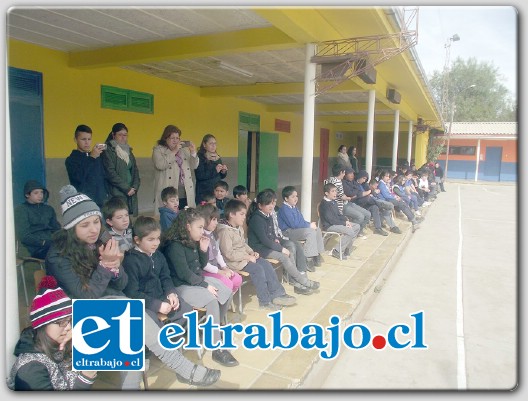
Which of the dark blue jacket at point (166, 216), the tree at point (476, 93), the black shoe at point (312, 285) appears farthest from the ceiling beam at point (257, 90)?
the tree at point (476, 93)

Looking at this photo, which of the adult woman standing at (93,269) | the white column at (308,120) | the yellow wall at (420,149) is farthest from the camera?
the yellow wall at (420,149)

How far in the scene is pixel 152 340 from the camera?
231 cm

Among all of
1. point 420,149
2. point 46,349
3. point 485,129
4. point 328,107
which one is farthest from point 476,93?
point 46,349

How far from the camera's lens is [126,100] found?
7.06 metres

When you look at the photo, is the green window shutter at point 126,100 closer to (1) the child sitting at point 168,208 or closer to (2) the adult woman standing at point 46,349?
(1) the child sitting at point 168,208

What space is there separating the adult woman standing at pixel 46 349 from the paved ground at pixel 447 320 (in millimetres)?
1388

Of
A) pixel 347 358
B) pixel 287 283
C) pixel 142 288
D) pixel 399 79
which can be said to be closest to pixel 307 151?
pixel 287 283

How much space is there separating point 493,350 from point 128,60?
16.9 ft

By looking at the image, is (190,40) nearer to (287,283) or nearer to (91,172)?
(91,172)

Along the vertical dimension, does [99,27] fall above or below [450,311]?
above

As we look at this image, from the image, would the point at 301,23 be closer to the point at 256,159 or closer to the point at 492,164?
the point at 256,159

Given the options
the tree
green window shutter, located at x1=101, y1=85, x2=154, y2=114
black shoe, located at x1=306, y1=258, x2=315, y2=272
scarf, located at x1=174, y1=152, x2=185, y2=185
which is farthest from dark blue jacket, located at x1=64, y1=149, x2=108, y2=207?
the tree

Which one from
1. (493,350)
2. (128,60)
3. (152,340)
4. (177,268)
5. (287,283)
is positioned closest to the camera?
(152,340)

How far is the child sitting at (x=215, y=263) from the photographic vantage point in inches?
124
